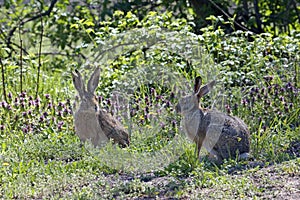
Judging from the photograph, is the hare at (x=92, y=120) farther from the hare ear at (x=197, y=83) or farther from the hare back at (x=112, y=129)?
the hare ear at (x=197, y=83)

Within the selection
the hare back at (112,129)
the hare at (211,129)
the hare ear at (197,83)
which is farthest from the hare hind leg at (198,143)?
the hare back at (112,129)

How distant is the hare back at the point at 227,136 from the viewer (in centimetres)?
563

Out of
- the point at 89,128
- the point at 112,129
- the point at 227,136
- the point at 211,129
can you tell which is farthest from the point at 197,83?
the point at 89,128

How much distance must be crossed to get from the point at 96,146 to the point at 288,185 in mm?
1806

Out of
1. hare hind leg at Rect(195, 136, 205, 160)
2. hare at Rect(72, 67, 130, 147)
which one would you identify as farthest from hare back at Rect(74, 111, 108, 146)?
hare hind leg at Rect(195, 136, 205, 160)

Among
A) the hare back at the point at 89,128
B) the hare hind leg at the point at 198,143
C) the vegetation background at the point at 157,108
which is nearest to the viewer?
the vegetation background at the point at 157,108

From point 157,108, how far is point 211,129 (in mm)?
1376

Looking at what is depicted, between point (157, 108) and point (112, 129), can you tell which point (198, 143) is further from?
point (157, 108)

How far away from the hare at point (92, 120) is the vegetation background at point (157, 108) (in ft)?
0.37

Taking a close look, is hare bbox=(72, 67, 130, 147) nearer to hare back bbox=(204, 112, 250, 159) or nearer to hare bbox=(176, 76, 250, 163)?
hare bbox=(176, 76, 250, 163)

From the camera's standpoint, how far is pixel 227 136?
564 centimetres

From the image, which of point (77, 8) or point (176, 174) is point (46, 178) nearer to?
point (176, 174)

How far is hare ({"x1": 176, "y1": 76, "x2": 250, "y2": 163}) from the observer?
5.60 metres

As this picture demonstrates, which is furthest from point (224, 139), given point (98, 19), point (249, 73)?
point (98, 19)
